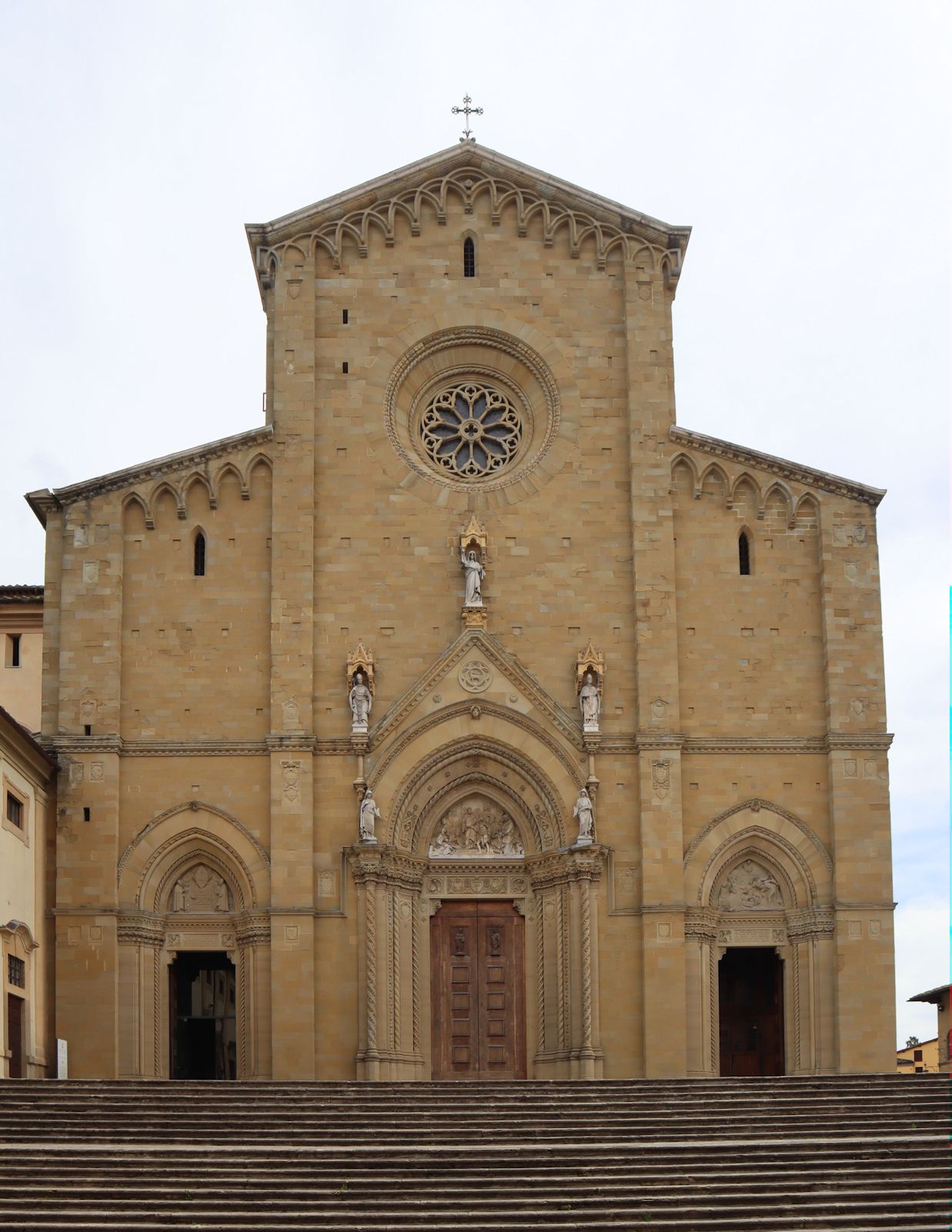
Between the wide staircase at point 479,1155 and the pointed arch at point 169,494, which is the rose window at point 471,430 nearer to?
the pointed arch at point 169,494

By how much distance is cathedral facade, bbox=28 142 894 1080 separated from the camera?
36625 mm

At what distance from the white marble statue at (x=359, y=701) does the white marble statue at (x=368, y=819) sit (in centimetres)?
148

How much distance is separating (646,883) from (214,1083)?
1020 centimetres

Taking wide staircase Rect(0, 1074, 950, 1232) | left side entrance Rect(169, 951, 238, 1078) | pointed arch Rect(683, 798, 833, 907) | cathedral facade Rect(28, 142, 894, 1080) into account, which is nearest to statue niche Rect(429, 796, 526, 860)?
cathedral facade Rect(28, 142, 894, 1080)

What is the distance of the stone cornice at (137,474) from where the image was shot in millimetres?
38281

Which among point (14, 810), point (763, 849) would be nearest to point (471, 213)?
point (763, 849)

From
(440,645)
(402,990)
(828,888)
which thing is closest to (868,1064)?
(828,888)

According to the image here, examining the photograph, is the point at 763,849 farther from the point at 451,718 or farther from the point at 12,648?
the point at 12,648

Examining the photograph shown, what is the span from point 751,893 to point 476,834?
5.39 meters

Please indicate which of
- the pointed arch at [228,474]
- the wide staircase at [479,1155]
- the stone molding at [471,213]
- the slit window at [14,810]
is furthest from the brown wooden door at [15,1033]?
the stone molding at [471,213]

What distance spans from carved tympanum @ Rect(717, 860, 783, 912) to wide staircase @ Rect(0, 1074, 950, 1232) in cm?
726

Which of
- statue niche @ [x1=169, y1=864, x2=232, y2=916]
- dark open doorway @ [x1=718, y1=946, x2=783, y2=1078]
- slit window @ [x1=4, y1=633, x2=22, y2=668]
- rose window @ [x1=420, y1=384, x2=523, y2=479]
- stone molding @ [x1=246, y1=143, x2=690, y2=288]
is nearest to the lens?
statue niche @ [x1=169, y1=864, x2=232, y2=916]

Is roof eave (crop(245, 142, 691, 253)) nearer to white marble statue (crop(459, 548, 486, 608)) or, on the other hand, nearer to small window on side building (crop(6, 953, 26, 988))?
white marble statue (crop(459, 548, 486, 608))

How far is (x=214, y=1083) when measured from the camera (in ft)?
97.8
